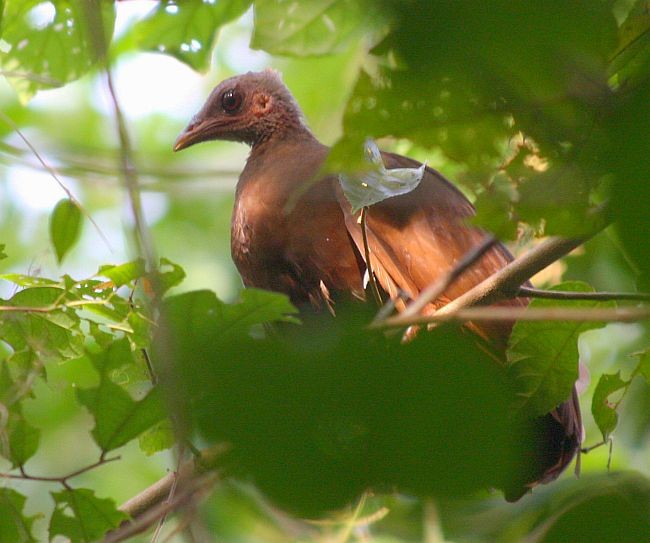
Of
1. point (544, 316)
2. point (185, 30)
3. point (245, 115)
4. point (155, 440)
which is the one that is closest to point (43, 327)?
point (155, 440)

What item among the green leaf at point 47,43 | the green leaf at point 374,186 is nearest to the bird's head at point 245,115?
the green leaf at point 47,43

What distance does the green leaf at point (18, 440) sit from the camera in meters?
2.35

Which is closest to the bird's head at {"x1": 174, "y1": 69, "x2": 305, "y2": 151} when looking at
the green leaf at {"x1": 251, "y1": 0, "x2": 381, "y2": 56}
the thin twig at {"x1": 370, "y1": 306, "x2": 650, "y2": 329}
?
the green leaf at {"x1": 251, "y1": 0, "x2": 381, "y2": 56}

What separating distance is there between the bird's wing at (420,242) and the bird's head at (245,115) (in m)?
1.16

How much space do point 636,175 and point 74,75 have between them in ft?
8.28

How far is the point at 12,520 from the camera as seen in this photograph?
232 cm

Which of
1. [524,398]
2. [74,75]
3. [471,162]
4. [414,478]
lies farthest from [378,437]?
[74,75]

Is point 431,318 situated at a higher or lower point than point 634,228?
lower

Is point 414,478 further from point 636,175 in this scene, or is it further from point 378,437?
point 636,175

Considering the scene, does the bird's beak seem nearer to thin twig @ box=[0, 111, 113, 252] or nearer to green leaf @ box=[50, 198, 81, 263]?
thin twig @ box=[0, 111, 113, 252]

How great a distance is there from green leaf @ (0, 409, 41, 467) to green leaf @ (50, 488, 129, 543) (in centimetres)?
13

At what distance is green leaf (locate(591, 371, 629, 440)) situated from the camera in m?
2.69

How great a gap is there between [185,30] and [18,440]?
4.75 ft

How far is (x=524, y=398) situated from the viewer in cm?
219
